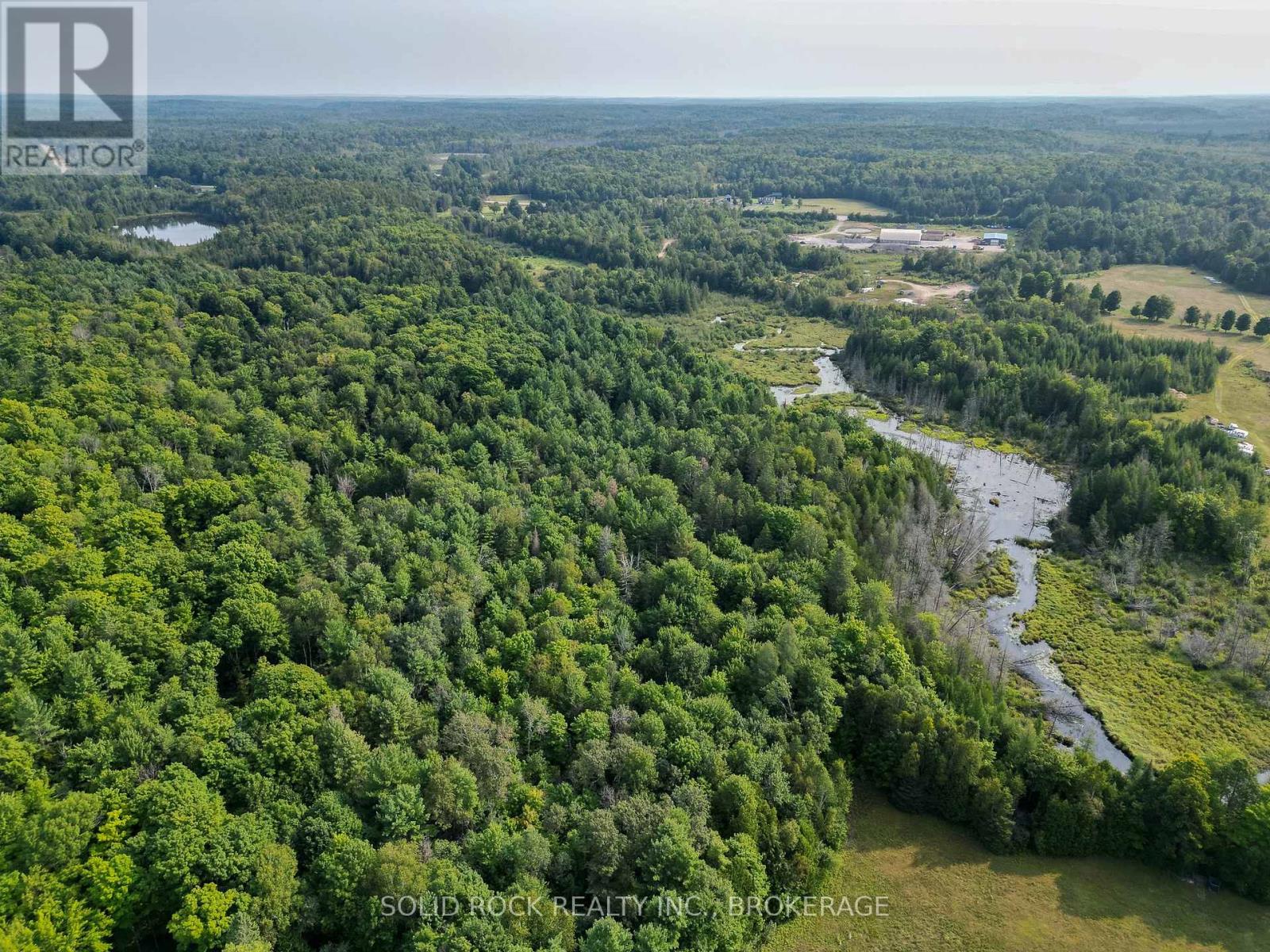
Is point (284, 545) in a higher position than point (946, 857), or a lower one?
higher

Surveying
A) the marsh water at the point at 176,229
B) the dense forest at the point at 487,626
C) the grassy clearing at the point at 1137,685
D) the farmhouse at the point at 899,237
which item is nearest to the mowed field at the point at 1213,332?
the dense forest at the point at 487,626

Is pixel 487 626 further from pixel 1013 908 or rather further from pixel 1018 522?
pixel 1018 522

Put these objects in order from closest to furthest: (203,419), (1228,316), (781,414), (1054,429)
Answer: (203,419), (781,414), (1054,429), (1228,316)

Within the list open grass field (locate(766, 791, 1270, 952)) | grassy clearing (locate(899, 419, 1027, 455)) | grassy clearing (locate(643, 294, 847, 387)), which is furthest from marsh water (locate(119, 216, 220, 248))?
open grass field (locate(766, 791, 1270, 952))

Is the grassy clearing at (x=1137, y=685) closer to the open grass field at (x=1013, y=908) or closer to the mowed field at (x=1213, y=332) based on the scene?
the open grass field at (x=1013, y=908)

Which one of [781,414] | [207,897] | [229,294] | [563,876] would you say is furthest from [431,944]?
[229,294]

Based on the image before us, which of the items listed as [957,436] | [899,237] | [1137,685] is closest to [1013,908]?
[1137,685]

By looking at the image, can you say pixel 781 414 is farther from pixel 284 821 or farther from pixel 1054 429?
pixel 284 821
